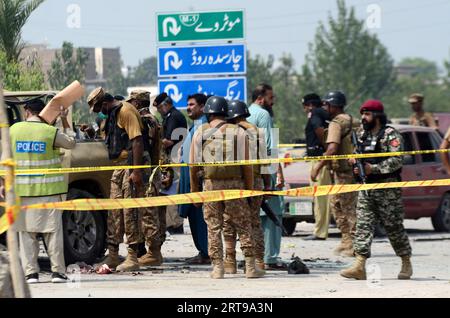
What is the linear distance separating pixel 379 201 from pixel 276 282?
1289 mm

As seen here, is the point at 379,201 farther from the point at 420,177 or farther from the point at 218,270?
the point at 420,177

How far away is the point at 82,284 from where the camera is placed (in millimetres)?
12094

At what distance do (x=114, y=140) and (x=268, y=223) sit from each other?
6.65 feet

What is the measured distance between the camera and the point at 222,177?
1280 centimetres

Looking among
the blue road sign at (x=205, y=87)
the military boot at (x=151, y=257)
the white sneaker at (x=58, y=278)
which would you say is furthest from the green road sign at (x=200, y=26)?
the white sneaker at (x=58, y=278)

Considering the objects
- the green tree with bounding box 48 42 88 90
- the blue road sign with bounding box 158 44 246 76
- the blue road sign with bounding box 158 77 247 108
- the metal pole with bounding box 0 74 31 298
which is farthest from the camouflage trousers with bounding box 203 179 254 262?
the green tree with bounding box 48 42 88 90

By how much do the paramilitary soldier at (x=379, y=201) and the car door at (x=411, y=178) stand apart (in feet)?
22.2

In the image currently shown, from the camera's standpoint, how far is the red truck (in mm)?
19594

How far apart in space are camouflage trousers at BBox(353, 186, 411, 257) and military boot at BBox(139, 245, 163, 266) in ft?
8.55

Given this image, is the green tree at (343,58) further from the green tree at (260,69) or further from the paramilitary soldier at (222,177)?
the paramilitary soldier at (222,177)

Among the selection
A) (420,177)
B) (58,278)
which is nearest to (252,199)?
(58,278)

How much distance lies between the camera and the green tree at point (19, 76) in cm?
1930

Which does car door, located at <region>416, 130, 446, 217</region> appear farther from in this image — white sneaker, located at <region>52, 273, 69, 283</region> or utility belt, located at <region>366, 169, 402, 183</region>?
white sneaker, located at <region>52, 273, 69, 283</region>
